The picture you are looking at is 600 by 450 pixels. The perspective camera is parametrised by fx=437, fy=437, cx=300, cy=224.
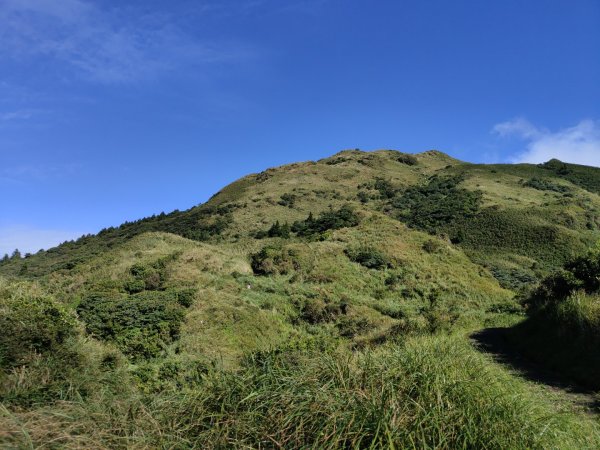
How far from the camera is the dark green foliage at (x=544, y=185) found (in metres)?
75.4

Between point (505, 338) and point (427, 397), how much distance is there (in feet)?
40.2

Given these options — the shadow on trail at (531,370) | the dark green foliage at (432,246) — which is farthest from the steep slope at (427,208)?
the shadow on trail at (531,370)

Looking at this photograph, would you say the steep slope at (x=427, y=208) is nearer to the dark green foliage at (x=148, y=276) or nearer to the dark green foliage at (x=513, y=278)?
the dark green foliage at (x=513, y=278)

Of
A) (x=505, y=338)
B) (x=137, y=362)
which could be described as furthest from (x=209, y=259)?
(x=505, y=338)

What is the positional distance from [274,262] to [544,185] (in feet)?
206

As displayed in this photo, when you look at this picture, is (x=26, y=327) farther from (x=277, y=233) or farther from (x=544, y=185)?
(x=544, y=185)

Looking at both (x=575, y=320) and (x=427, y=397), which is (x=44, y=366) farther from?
(x=575, y=320)

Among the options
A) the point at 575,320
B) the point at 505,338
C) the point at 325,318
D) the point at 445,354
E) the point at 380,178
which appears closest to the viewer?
the point at 445,354

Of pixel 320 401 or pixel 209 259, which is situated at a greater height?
pixel 209 259

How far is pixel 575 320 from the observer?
462 inches

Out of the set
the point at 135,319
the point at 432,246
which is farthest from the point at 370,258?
the point at 135,319

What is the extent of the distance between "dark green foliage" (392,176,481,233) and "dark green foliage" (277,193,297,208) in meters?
15.8

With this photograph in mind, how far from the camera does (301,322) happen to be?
2489 centimetres

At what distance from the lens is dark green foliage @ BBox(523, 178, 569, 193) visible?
2970 inches
